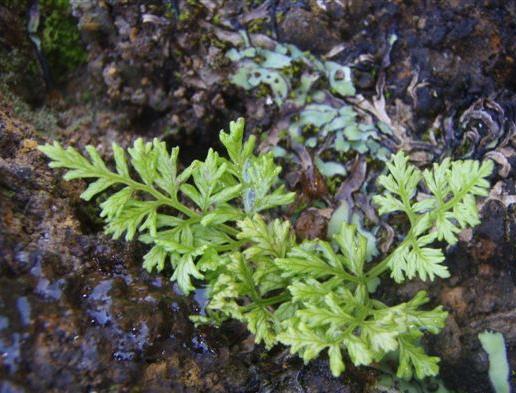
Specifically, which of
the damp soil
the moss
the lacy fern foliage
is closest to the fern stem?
the lacy fern foliage

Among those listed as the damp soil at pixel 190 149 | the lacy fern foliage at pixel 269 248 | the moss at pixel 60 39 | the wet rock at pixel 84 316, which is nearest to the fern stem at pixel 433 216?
the lacy fern foliage at pixel 269 248

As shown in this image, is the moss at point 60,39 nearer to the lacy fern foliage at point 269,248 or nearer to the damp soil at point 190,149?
the damp soil at point 190,149

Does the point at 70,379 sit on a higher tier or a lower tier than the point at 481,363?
higher

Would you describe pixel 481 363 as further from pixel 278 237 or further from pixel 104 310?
pixel 104 310

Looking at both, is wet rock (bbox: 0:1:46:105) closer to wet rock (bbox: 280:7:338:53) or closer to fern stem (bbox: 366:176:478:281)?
wet rock (bbox: 280:7:338:53)

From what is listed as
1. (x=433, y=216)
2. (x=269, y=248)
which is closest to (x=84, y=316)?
(x=269, y=248)

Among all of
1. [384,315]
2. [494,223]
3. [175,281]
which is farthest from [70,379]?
[494,223]
